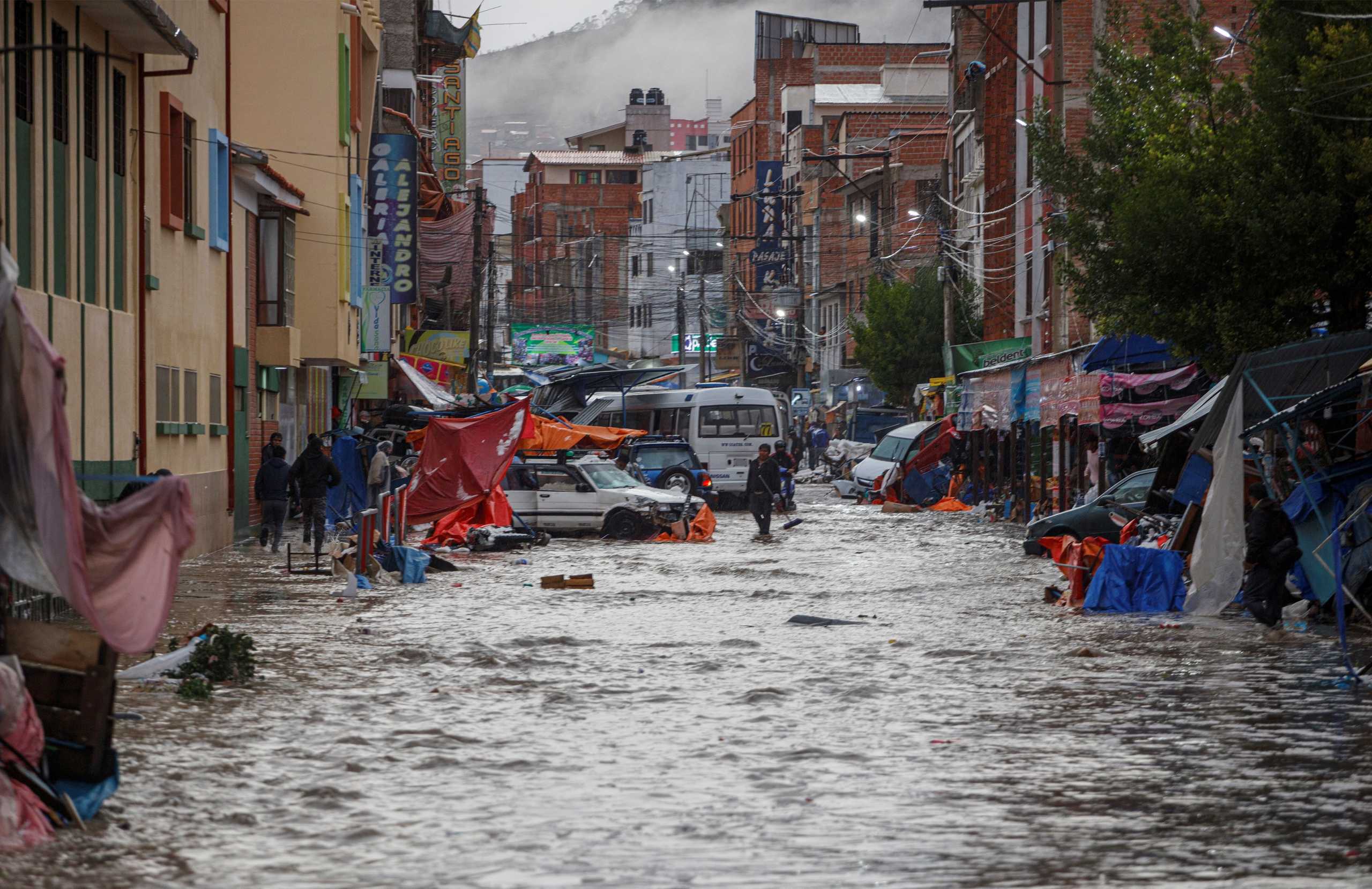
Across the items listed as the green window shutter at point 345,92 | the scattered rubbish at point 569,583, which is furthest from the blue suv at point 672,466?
the scattered rubbish at point 569,583

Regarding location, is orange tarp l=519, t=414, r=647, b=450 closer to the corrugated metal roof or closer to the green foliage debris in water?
the green foliage debris in water

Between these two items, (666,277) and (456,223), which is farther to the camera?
(666,277)

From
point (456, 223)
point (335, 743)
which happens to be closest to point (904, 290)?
point (456, 223)

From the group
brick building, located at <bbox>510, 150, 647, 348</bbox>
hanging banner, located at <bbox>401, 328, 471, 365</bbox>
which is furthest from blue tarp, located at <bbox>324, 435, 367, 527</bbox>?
brick building, located at <bbox>510, 150, 647, 348</bbox>

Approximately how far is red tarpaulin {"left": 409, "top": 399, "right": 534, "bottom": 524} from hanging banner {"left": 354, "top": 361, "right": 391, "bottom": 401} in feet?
50.8

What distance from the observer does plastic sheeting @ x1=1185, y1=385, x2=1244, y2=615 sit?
1783cm

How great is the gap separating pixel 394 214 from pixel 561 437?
8677mm

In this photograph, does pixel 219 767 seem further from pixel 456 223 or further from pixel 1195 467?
pixel 456 223

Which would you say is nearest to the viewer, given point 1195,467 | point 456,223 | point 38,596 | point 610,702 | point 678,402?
point 610,702

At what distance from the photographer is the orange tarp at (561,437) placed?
3800 cm

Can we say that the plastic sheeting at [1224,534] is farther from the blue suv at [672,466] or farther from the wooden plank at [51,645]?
the blue suv at [672,466]

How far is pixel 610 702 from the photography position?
1176cm

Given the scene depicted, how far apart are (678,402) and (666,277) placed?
3075 inches

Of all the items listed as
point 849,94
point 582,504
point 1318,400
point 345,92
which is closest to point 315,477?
point 582,504
